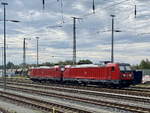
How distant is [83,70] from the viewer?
46625 millimetres

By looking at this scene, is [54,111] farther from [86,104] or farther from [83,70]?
[83,70]

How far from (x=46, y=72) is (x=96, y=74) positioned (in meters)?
18.8

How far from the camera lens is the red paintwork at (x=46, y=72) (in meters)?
56.0

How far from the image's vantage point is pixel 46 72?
6000cm

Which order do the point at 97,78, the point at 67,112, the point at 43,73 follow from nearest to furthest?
the point at 67,112 → the point at 97,78 → the point at 43,73

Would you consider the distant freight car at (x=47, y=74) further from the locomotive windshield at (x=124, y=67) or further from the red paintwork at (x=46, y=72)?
the locomotive windshield at (x=124, y=67)

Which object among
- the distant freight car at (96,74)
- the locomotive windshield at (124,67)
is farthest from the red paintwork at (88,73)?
the locomotive windshield at (124,67)

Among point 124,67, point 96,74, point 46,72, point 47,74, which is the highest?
point 124,67

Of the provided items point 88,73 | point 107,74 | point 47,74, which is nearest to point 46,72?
point 47,74

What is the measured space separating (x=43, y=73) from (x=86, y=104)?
37562mm

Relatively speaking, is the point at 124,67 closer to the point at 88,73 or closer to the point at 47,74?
the point at 88,73

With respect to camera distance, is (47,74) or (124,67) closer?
(124,67)

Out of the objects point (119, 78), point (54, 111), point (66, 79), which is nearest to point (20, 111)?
point (54, 111)

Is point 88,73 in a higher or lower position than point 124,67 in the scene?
lower
